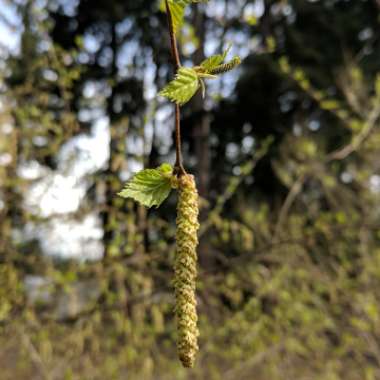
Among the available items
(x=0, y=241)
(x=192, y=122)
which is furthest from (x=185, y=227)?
(x=192, y=122)

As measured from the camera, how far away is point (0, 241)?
2379mm

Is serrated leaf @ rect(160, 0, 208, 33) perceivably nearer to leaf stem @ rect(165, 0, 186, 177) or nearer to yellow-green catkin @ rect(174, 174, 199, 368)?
leaf stem @ rect(165, 0, 186, 177)

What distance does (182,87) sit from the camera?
1.22 ft

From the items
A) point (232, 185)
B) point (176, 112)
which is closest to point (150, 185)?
point (176, 112)

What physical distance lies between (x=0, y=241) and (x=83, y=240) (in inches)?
16.9

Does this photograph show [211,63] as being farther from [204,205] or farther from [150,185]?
[204,205]

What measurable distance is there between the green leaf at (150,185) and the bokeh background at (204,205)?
1.25 meters

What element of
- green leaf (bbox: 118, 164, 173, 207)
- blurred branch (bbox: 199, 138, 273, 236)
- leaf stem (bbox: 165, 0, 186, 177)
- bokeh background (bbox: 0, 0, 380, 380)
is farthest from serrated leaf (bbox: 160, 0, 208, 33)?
blurred branch (bbox: 199, 138, 273, 236)

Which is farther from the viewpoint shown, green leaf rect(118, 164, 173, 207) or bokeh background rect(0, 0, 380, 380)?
bokeh background rect(0, 0, 380, 380)

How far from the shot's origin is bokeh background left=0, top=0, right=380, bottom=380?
2.45 meters

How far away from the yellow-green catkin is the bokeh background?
1.28 meters

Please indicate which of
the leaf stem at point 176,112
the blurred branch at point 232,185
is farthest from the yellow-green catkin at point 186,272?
the blurred branch at point 232,185

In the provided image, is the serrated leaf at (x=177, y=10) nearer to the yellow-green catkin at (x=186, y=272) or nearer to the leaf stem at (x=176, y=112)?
the leaf stem at (x=176, y=112)

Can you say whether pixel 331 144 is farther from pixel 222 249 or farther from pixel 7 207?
pixel 7 207
